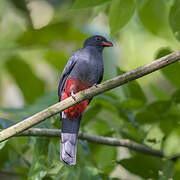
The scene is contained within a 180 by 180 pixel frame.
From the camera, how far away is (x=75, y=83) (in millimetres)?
3580

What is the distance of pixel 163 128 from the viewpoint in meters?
3.41

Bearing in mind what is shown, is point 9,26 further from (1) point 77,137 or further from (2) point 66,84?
(1) point 77,137

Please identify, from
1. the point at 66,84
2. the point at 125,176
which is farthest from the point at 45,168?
the point at 125,176

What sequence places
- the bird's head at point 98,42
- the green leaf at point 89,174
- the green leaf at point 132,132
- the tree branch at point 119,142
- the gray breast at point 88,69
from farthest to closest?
the bird's head at point 98,42, the gray breast at point 88,69, the green leaf at point 132,132, the tree branch at point 119,142, the green leaf at point 89,174

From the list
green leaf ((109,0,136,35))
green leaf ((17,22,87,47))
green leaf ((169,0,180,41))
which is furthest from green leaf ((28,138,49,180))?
green leaf ((17,22,87,47))

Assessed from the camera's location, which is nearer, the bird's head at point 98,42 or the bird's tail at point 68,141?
the bird's tail at point 68,141

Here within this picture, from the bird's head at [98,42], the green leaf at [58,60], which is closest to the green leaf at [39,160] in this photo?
the bird's head at [98,42]

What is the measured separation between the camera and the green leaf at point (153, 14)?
3.13 meters

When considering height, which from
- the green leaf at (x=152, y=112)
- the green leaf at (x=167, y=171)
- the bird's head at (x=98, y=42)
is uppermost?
the bird's head at (x=98, y=42)

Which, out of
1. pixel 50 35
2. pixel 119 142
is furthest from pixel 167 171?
pixel 50 35

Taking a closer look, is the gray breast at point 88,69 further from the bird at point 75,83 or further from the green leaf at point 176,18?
the green leaf at point 176,18

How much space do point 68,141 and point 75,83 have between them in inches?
28.9

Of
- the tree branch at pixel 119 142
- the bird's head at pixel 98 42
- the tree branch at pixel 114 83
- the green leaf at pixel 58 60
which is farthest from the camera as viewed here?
the green leaf at pixel 58 60

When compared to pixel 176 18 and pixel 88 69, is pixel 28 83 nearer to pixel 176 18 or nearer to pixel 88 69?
pixel 88 69
